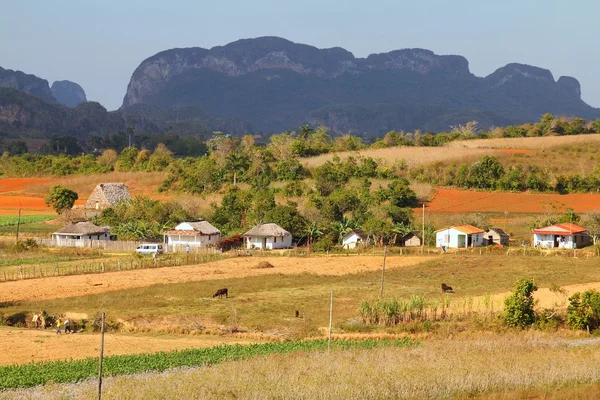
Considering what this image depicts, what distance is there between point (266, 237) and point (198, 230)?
17.0 feet

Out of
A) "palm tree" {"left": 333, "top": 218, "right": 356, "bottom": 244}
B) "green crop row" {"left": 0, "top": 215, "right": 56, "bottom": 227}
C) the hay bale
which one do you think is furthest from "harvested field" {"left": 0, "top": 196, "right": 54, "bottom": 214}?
the hay bale

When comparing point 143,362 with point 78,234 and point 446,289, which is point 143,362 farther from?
point 78,234

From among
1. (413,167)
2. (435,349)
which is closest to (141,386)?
(435,349)

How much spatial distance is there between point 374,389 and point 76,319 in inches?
700

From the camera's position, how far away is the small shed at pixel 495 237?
216 ft

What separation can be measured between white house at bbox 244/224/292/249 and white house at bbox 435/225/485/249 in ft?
38.3

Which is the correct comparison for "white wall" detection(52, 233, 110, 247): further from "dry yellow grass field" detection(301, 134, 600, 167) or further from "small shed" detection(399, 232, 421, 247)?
"dry yellow grass field" detection(301, 134, 600, 167)

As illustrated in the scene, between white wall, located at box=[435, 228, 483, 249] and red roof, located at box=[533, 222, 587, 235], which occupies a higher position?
red roof, located at box=[533, 222, 587, 235]

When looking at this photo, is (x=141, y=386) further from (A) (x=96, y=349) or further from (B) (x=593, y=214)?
(B) (x=593, y=214)

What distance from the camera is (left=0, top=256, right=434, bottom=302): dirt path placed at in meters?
43.9

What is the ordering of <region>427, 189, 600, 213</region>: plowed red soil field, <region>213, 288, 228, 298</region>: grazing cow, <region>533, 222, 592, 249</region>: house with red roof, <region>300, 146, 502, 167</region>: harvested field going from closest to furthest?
<region>213, 288, 228, 298</region>: grazing cow
<region>533, 222, 592, 249</region>: house with red roof
<region>427, 189, 600, 213</region>: plowed red soil field
<region>300, 146, 502, 167</region>: harvested field

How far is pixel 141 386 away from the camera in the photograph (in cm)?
2412

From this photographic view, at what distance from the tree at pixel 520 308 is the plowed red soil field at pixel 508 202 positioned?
42.1 m

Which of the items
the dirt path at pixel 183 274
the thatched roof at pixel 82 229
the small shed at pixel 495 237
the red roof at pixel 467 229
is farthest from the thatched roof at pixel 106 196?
the small shed at pixel 495 237
